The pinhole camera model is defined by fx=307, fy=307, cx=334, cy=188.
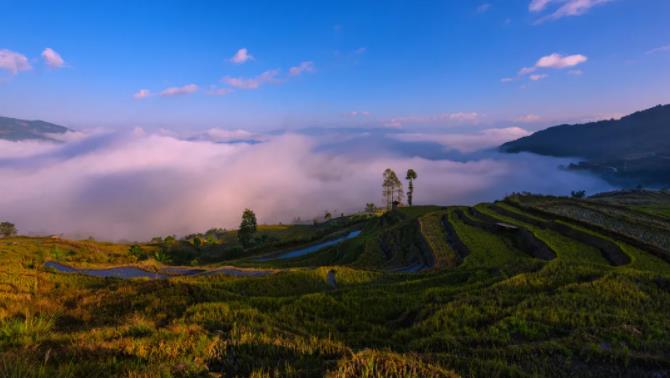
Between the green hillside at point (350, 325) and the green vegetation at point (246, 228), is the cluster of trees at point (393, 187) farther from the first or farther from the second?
the green hillside at point (350, 325)

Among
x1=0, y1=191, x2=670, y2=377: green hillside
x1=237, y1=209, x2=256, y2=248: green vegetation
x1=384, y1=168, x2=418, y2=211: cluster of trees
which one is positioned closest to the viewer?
x1=0, y1=191, x2=670, y2=377: green hillside

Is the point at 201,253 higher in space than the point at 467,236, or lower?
lower

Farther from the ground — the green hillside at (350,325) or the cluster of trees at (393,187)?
the cluster of trees at (393,187)

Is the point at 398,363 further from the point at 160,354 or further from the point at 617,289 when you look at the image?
the point at 617,289

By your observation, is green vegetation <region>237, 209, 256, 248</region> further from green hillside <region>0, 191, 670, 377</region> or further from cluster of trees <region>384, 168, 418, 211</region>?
green hillside <region>0, 191, 670, 377</region>

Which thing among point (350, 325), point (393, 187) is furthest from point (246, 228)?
point (350, 325)

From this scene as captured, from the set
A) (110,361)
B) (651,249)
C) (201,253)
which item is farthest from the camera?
(201,253)

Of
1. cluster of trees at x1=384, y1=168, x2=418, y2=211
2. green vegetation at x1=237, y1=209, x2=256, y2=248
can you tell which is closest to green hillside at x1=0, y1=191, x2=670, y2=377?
green vegetation at x1=237, y1=209, x2=256, y2=248

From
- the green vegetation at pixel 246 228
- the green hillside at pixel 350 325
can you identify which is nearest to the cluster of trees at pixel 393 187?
the green vegetation at pixel 246 228

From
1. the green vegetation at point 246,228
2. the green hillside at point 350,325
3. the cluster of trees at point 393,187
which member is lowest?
the green vegetation at point 246,228

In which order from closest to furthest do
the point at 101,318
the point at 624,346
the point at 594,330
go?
the point at 624,346 < the point at 594,330 < the point at 101,318

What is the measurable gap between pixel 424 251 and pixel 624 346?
36490 millimetres

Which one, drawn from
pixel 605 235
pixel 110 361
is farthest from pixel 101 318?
pixel 605 235

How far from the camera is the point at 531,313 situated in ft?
47.2
